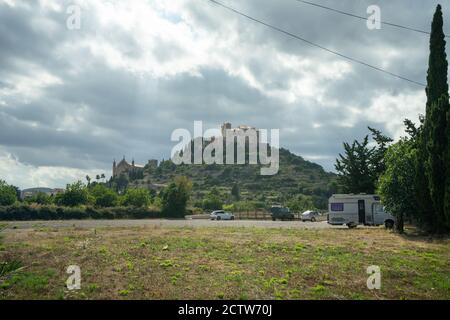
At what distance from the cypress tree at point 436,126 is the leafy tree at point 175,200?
138 feet

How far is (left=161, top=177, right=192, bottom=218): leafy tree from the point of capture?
199 feet

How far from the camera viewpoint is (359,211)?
1384 inches

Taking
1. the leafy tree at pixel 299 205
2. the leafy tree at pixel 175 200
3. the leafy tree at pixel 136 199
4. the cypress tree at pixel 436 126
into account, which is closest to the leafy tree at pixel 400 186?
the cypress tree at pixel 436 126

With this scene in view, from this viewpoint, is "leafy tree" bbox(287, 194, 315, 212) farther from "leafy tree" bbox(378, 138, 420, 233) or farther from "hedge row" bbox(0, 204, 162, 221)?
"leafy tree" bbox(378, 138, 420, 233)

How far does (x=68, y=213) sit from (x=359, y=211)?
35.6 meters

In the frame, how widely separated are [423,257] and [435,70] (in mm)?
14419

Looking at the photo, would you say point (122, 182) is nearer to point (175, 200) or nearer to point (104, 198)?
point (104, 198)

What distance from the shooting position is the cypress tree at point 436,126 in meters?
23.2

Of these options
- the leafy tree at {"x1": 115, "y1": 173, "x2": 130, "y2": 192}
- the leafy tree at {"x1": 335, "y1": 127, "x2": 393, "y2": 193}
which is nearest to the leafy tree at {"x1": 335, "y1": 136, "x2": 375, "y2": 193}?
the leafy tree at {"x1": 335, "y1": 127, "x2": 393, "y2": 193}

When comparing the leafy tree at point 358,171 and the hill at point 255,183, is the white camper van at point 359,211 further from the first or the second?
the hill at point 255,183

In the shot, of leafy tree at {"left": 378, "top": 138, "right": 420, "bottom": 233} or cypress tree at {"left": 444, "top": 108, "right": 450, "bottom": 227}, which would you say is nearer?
cypress tree at {"left": 444, "top": 108, "right": 450, "bottom": 227}

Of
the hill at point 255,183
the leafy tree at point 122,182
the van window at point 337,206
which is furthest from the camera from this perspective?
the leafy tree at point 122,182

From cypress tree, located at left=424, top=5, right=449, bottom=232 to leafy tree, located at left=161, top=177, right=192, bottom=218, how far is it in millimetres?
42185

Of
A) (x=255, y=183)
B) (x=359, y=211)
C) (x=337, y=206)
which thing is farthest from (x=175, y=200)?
(x=255, y=183)
